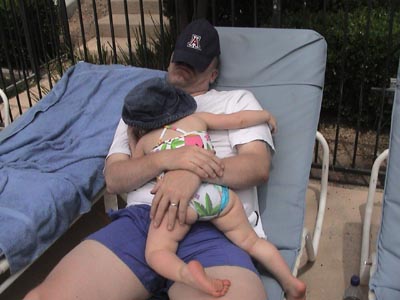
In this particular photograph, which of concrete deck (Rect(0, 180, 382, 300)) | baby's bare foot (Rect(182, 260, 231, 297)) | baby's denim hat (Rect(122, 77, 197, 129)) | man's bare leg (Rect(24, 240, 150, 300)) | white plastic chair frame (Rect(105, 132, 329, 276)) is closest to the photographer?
baby's bare foot (Rect(182, 260, 231, 297))

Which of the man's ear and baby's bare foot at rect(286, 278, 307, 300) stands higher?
the man's ear

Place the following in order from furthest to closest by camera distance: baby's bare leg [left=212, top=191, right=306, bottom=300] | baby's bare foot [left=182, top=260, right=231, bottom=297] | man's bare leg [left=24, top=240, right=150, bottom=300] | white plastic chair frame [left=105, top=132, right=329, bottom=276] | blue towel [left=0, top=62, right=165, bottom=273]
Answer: white plastic chair frame [left=105, top=132, right=329, bottom=276] → blue towel [left=0, top=62, right=165, bottom=273] → baby's bare leg [left=212, top=191, right=306, bottom=300] → man's bare leg [left=24, top=240, right=150, bottom=300] → baby's bare foot [left=182, top=260, right=231, bottom=297]

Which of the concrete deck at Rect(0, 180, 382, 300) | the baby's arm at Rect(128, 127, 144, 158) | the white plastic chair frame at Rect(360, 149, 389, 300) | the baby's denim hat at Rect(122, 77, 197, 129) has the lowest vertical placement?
the concrete deck at Rect(0, 180, 382, 300)

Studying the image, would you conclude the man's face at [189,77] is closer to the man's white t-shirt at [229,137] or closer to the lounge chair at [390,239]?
the man's white t-shirt at [229,137]

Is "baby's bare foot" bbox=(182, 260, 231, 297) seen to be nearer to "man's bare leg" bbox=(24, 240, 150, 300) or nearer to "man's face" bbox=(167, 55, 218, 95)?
"man's bare leg" bbox=(24, 240, 150, 300)

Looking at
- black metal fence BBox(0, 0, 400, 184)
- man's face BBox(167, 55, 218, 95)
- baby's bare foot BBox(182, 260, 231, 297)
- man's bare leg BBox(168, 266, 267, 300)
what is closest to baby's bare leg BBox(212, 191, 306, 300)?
man's bare leg BBox(168, 266, 267, 300)

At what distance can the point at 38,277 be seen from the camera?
2.76 metres

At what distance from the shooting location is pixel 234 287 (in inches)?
61.9

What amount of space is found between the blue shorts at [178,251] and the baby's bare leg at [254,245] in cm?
3

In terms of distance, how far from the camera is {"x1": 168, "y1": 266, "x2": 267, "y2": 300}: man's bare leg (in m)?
1.56

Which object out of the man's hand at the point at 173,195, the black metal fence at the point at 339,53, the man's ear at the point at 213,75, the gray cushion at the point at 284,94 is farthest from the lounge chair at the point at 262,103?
the black metal fence at the point at 339,53

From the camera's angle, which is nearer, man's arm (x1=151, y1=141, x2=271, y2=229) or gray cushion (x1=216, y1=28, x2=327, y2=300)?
man's arm (x1=151, y1=141, x2=271, y2=229)

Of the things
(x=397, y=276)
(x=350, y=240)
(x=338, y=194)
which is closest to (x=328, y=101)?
(x=338, y=194)

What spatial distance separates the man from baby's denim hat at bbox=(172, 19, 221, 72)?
250mm
